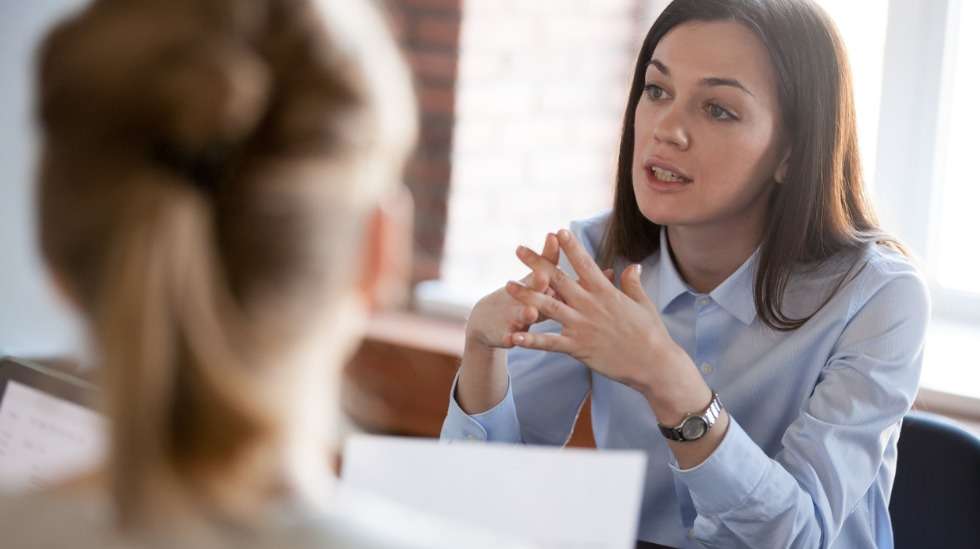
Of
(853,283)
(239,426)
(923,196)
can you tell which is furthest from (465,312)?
(239,426)

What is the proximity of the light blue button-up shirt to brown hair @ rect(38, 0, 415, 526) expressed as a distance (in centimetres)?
90

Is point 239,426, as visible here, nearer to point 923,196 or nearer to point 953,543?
point 953,543

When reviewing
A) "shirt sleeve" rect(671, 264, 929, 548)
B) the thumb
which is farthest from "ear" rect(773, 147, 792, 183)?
the thumb

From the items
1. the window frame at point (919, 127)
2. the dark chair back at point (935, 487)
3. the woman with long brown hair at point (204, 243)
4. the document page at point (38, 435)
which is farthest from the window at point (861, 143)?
the woman with long brown hair at point (204, 243)

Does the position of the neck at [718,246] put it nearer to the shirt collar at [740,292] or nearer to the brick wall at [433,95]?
the shirt collar at [740,292]

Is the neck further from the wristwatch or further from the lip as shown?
the wristwatch

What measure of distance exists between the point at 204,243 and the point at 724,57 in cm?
118

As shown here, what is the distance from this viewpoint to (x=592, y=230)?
195 centimetres

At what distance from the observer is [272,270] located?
63 centimetres

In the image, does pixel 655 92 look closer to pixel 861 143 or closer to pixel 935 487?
pixel 935 487

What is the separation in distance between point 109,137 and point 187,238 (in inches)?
2.9

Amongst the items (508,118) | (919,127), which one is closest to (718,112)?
(919,127)

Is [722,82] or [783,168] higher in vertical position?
[722,82]

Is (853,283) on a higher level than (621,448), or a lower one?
higher
